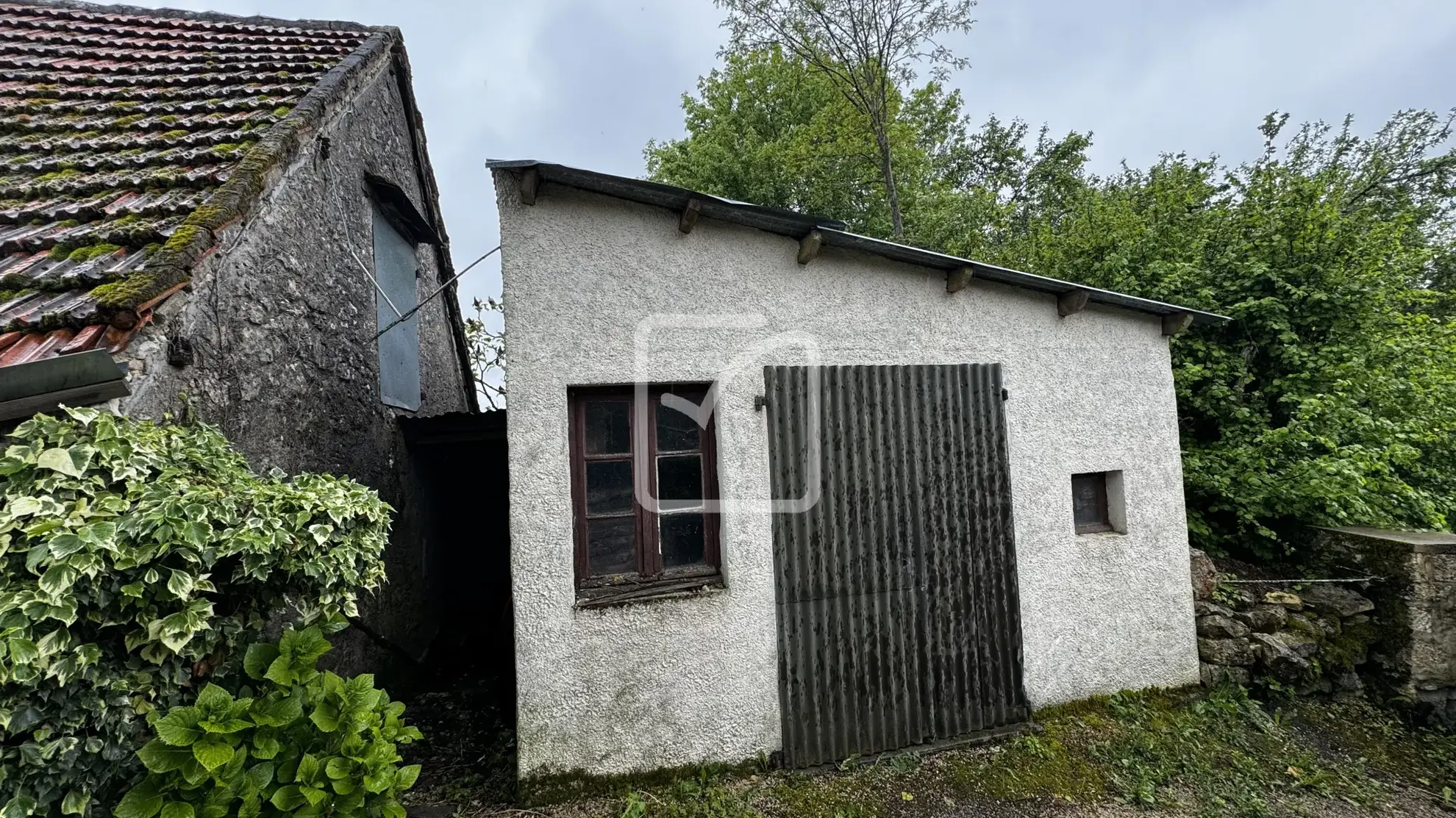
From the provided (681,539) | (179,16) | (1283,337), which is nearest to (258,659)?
(681,539)

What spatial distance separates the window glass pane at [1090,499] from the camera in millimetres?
4184

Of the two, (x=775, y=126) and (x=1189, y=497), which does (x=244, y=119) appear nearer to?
(x=1189, y=497)

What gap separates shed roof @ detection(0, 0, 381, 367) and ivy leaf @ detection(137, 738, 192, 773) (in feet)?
4.92

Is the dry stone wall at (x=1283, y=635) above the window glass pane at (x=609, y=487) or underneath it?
underneath

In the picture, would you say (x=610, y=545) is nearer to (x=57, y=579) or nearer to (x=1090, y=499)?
(x=57, y=579)

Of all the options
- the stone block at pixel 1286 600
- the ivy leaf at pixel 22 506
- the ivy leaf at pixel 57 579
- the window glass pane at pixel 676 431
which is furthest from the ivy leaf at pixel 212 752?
the stone block at pixel 1286 600

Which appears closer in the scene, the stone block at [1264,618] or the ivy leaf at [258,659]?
the ivy leaf at [258,659]

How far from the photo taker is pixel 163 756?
1662 mm

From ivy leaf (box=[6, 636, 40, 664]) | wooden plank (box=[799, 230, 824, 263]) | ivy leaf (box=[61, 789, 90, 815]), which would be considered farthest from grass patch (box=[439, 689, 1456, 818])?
wooden plank (box=[799, 230, 824, 263])

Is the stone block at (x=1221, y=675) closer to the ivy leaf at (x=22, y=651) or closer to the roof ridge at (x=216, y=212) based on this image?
the ivy leaf at (x=22, y=651)

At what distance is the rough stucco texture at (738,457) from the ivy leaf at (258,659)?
1124mm

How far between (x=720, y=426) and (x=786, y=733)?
2023 millimetres

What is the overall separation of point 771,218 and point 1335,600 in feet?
19.2

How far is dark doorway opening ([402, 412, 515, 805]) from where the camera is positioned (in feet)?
11.2
